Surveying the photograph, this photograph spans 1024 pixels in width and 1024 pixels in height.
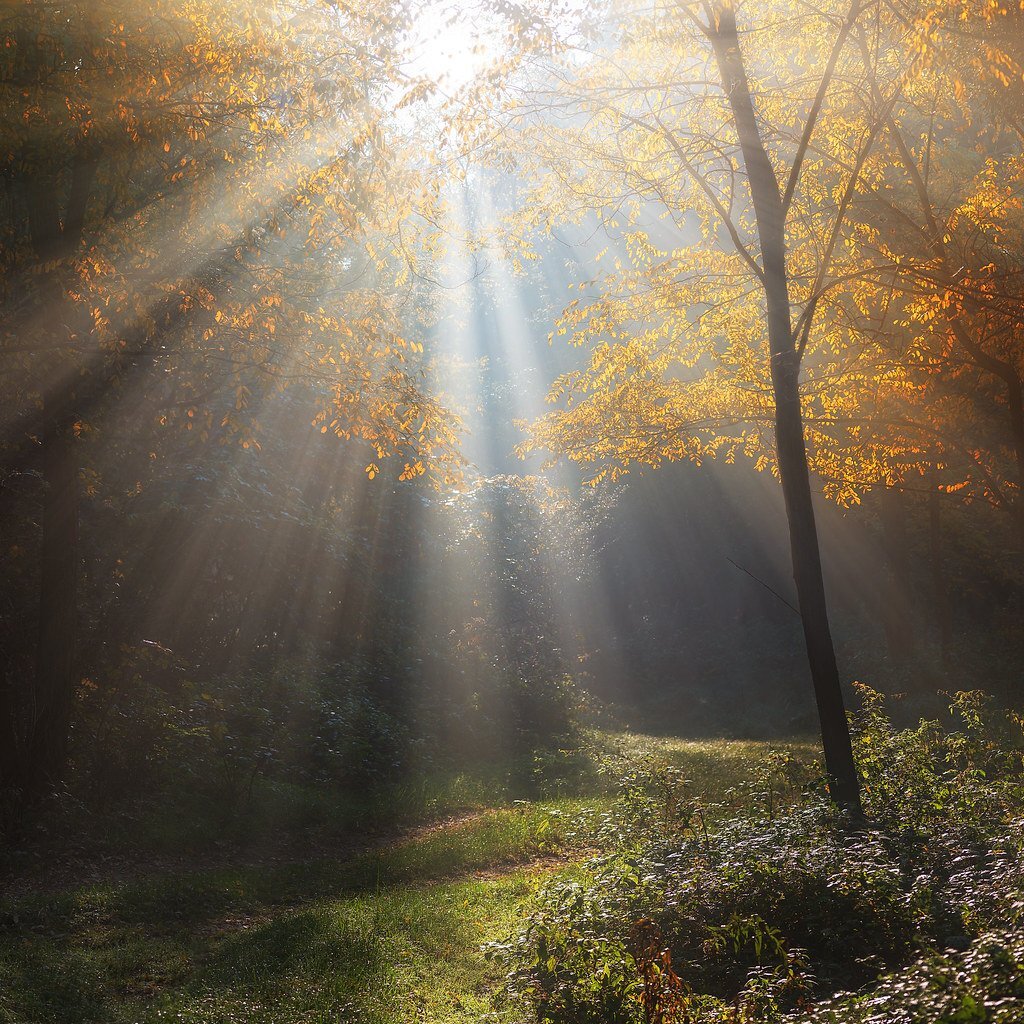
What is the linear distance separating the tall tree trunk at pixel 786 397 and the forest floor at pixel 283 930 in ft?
4.30

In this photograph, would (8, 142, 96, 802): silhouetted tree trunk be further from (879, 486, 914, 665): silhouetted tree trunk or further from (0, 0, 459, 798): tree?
(879, 486, 914, 665): silhouetted tree trunk

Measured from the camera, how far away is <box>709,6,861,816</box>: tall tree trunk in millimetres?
7754

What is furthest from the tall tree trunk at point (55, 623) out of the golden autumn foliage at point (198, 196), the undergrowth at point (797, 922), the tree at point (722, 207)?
the undergrowth at point (797, 922)

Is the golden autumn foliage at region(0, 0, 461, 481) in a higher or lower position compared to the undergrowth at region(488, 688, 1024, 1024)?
higher

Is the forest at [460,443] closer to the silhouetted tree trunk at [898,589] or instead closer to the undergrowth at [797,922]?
the undergrowth at [797,922]

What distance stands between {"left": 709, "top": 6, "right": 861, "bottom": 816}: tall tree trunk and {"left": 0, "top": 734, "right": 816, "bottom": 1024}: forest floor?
51.5 inches

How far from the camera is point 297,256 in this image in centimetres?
1405

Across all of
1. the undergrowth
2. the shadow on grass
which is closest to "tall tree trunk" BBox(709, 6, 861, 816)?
the undergrowth

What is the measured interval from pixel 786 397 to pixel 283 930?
6.26m

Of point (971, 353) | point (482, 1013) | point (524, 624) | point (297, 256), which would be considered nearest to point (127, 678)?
point (297, 256)

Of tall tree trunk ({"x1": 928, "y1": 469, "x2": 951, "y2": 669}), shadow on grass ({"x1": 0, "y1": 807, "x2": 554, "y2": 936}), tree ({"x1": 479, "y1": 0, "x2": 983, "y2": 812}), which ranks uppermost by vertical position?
tree ({"x1": 479, "y1": 0, "x2": 983, "y2": 812})

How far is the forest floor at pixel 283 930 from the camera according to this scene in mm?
5195

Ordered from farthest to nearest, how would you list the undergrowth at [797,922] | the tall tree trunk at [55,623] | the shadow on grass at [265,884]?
the tall tree trunk at [55,623], the shadow on grass at [265,884], the undergrowth at [797,922]

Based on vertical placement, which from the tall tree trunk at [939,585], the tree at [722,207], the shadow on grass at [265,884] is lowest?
the shadow on grass at [265,884]
